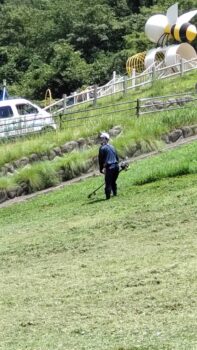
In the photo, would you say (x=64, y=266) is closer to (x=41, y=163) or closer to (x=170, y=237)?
(x=170, y=237)

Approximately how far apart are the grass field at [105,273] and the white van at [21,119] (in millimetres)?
8859

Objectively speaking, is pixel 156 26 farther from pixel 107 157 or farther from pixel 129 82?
pixel 107 157

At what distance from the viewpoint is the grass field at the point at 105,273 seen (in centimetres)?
844

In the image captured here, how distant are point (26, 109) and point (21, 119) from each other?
4.31 ft

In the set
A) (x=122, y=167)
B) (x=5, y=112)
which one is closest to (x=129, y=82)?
(x=5, y=112)

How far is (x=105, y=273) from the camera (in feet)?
36.4

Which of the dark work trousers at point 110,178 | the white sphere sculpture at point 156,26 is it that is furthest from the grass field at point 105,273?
the white sphere sculpture at point 156,26

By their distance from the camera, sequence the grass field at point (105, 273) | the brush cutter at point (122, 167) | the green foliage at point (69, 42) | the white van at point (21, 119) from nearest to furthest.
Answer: the grass field at point (105, 273)
the brush cutter at point (122, 167)
the white van at point (21, 119)
the green foliage at point (69, 42)

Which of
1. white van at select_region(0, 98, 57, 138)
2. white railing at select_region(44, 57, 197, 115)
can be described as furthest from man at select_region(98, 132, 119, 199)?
white railing at select_region(44, 57, 197, 115)

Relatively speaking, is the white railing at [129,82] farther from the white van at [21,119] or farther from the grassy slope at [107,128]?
the grassy slope at [107,128]

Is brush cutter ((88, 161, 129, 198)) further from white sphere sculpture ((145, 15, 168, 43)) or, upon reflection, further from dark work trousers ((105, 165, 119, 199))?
white sphere sculpture ((145, 15, 168, 43))

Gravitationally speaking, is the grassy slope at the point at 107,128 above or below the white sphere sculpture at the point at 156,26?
below

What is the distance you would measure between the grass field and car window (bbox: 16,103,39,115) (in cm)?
1126

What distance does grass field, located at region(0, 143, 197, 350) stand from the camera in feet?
27.7
